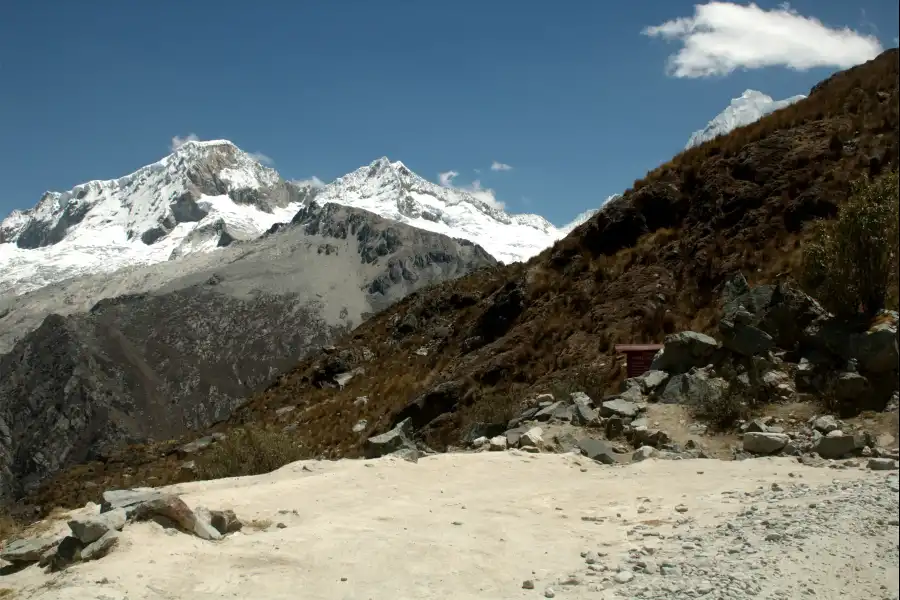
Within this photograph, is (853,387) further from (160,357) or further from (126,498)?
(160,357)

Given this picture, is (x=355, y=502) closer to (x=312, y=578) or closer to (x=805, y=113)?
(x=312, y=578)

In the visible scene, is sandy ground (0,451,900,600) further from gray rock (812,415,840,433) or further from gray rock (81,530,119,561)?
gray rock (812,415,840,433)

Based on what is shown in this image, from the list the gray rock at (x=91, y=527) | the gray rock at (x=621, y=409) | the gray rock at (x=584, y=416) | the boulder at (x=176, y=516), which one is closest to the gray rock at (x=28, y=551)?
the gray rock at (x=91, y=527)

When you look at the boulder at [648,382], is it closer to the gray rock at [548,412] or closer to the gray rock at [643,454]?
the gray rock at [548,412]

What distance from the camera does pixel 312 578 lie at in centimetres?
809

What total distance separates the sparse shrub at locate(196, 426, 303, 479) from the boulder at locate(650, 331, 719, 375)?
904cm

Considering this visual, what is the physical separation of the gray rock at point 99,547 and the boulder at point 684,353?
11.5m

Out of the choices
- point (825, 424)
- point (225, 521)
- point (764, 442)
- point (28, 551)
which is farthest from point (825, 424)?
point (28, 551)

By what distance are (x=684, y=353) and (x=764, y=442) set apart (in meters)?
3.96

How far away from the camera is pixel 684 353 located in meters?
16.0

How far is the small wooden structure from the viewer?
17641 millimetres

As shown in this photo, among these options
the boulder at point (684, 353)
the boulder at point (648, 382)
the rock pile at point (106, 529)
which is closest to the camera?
the rock pile at point (106, 529)

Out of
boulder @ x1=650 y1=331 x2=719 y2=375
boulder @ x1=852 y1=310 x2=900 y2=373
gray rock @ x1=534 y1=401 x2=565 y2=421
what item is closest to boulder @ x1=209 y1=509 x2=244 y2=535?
gray rock @ x1=534 y1=401 x2=565 y2=421

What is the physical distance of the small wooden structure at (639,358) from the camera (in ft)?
57.9
